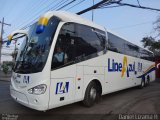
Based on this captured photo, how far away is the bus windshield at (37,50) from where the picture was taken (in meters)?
5.37

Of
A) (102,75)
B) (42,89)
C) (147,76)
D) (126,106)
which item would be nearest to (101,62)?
(102,75)

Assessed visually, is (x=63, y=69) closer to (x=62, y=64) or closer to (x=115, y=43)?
(x=62, y=64)

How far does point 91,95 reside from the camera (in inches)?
281

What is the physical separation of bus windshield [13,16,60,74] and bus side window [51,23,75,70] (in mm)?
274

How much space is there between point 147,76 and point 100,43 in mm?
8264

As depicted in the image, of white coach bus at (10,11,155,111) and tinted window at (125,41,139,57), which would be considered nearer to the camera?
white coach bus at (10,11,155,111)

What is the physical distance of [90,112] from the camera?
6.40 metres

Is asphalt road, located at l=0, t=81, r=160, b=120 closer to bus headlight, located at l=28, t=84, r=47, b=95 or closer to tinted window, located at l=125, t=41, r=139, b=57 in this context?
bus headlight, located at l=28, t=84, r=47, b=95

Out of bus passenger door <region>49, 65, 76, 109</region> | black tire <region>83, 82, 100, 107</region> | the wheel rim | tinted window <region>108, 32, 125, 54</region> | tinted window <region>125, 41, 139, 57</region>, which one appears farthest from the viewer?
tinted window <region>125, 41, 139, 57</region>

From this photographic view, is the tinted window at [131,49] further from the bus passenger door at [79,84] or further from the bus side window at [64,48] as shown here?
the bus side window at [64,48]

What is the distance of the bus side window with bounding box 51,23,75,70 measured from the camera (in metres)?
5.54

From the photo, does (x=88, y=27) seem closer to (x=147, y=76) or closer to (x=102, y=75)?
(x=102, y=75)

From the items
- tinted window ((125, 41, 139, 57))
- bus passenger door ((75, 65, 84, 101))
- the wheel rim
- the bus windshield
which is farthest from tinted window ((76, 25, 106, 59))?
tinted window ((125, 41, 139, 57))

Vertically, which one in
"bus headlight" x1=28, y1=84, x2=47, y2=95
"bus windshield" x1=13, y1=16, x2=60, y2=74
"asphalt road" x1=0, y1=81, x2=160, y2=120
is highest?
"bus windshield" x1=13, y1=16, x2=60, y2=74
